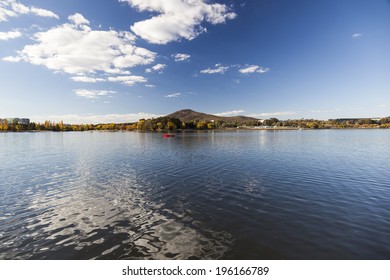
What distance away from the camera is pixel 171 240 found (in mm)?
13781

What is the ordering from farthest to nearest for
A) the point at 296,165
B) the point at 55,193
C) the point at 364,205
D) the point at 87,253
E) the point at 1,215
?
the point at 296,165, the point at 55,193, the point at 364,205, the point at 1,215, the point at 87,253

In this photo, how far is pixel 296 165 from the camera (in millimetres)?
39812

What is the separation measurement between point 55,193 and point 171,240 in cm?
1823

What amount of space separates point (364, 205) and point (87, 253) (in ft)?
78.2

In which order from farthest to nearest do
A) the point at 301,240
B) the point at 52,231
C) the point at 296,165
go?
1. the point at 296,165
2. the point at 52,231
3. the point at 301,240

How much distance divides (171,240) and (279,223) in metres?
8.49

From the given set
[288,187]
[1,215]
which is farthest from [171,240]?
[288,187]

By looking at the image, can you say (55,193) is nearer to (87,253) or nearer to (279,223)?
(87,253)
